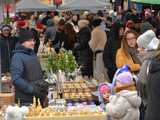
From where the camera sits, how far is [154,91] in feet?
18.4

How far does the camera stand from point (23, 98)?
8.50 m

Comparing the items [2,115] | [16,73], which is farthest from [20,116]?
[16,73]

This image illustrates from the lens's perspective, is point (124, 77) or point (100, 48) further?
point (100, 48)

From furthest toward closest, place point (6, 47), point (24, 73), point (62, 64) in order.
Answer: point (6, 47), point (62, 64), point (24, 73)

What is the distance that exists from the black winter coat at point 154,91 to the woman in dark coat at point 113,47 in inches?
258

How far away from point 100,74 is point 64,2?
209 cm

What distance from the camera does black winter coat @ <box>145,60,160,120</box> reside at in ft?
18.3

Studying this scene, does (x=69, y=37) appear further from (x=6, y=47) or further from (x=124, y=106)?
(x=124, y=106)

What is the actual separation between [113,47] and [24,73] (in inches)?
168

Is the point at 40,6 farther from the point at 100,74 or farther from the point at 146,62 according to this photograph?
the point at 146,62

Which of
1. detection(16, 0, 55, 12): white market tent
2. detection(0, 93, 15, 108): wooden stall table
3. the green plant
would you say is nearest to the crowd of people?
detection(0, 93, 15, 108): wooden stall table

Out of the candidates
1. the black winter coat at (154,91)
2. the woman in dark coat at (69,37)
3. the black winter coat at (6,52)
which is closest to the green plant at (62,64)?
the black winter coat at (6,52)

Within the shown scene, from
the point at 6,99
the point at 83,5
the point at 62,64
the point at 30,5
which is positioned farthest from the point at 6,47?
the point at 6,99

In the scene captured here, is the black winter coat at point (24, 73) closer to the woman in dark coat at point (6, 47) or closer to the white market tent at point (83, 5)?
the woman in dark coat at point (6, 47)
